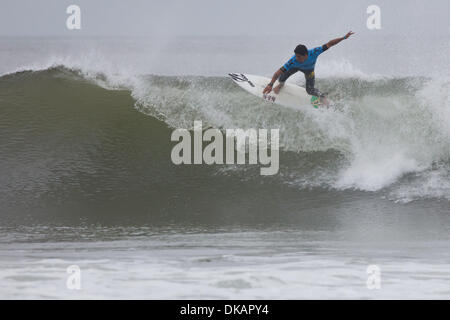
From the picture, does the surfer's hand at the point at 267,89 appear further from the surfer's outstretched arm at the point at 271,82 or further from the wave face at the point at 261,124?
the wave face at the point at 261,124

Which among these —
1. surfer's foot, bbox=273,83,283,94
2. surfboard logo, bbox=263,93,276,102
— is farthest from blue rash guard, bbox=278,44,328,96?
surfboard logo, bbox=263,93,276,102

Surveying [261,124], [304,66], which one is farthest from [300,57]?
[261,124]

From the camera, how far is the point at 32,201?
298 inches

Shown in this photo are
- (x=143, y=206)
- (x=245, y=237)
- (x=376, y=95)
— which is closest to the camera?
(x=245, y=237)

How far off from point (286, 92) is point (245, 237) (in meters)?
3.88

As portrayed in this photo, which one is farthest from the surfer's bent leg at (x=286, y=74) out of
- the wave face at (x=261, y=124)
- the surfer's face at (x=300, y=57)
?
the wave face at (x=261, y=124)

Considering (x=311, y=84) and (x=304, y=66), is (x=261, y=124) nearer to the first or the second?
(x=311, y=84)

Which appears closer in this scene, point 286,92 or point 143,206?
point 143,206

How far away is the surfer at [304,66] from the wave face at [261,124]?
394 millimetres

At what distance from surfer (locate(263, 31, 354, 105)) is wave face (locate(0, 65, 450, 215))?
1.29ft

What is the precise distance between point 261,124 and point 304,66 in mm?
1361
